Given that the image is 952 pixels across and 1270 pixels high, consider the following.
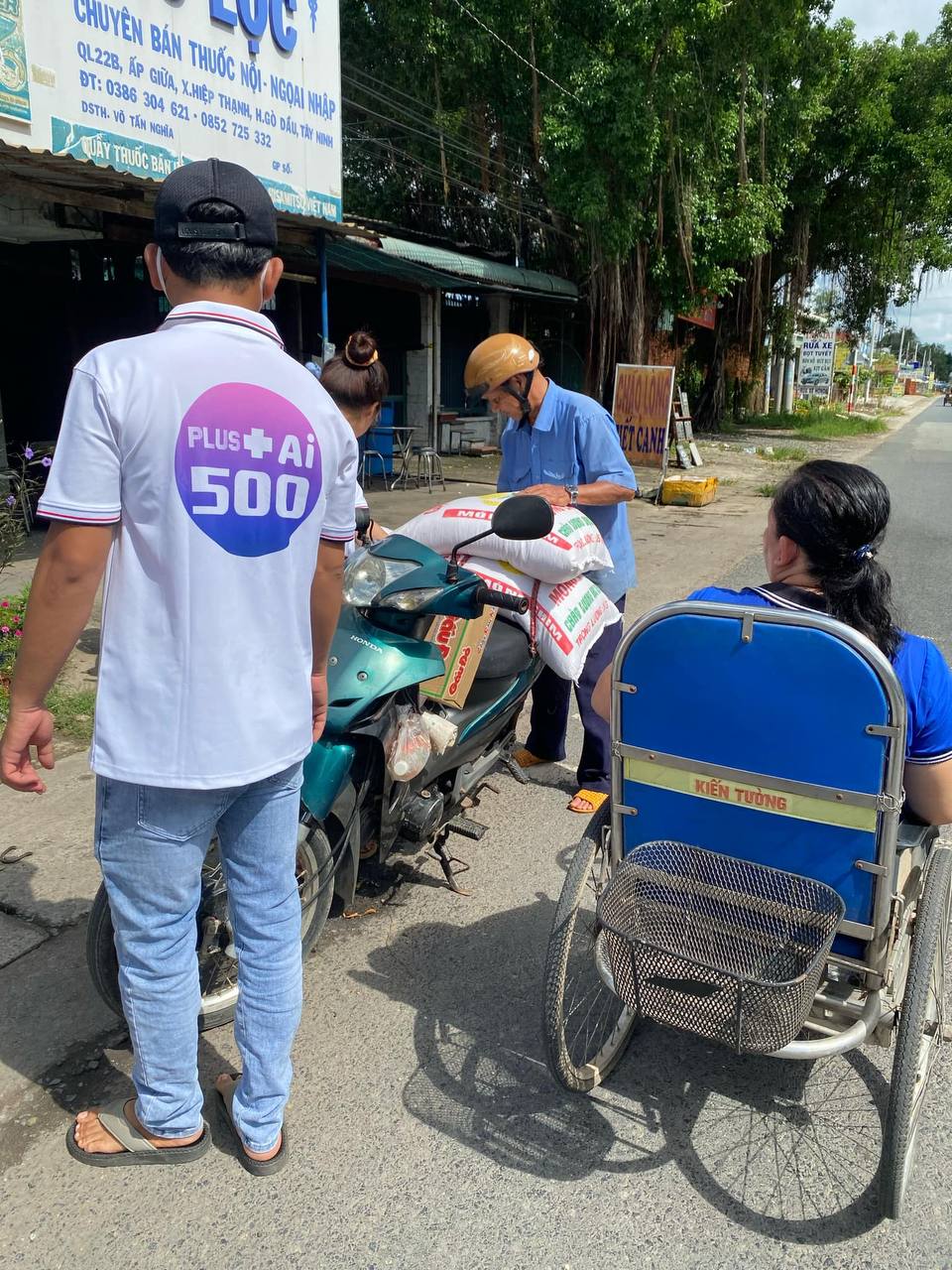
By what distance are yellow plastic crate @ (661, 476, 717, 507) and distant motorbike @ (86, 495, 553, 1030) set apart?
10.2m

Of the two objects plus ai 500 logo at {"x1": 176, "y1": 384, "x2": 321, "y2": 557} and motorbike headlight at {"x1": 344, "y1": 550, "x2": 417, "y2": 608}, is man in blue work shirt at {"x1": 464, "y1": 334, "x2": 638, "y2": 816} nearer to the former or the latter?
motorbike headlight at {"x1": 344, "y1": 550, "x2": 417, "y2": 608}

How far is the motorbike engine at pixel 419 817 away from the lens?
111 inches

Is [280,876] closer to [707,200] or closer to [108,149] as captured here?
[108,149]

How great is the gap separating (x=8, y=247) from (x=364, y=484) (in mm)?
5235

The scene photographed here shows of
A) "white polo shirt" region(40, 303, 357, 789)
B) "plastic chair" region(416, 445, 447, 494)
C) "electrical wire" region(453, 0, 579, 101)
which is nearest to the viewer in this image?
"white polo shirt" region(40, 303, 357, 789)

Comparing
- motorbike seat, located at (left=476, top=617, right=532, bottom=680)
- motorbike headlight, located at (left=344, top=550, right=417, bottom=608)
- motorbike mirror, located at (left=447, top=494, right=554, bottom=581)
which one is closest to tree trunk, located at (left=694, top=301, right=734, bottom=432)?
motorbike seat, located at (left=476, top=617, right=532, bottom=680)

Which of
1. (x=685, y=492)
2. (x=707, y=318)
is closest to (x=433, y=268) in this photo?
(x=685, y=492)

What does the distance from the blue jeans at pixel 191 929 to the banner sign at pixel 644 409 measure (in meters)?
11.5

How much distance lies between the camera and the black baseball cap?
1.63 m

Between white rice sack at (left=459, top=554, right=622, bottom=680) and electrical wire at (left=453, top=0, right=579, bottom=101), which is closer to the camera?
white rice sack at (left=459, top=554, right=622, bottom=680)

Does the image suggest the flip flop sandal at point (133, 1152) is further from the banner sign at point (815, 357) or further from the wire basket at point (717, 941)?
the banner sign at point (815, 357)

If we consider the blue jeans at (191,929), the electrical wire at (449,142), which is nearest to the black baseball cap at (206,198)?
the blue jeans at (191,929)

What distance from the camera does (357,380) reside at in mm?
3172

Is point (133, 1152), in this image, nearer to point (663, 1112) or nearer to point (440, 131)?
point (663, 1112)
